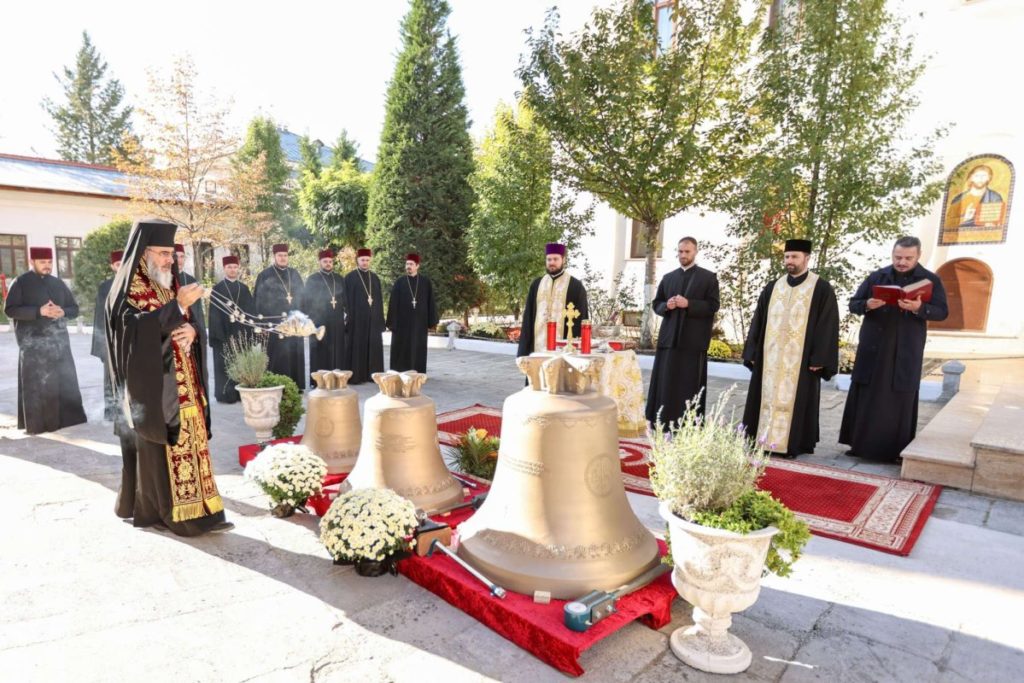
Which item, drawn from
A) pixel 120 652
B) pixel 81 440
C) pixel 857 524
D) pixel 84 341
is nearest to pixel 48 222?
pixel 84 341

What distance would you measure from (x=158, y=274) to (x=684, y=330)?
5215mm

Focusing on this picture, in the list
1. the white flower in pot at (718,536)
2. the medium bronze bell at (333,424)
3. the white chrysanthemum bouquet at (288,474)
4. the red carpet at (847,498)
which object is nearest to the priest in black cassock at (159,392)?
the white chrysanthemum bouquet at (288,474)

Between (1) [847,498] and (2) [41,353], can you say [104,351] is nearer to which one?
(2) [41,353]

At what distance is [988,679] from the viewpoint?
2639mm

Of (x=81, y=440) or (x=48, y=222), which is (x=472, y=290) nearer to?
(x=81, y=440)

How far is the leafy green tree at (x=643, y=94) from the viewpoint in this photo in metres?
11.1

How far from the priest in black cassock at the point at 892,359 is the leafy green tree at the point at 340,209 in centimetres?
1855

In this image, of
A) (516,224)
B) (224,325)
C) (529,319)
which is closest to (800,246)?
(529,319)

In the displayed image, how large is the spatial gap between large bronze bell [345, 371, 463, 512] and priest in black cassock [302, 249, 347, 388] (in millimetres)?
6095

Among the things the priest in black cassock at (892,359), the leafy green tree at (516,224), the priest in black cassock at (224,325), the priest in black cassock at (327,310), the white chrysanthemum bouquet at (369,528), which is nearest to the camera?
the white chrysanthemum bouquet at (369,528)

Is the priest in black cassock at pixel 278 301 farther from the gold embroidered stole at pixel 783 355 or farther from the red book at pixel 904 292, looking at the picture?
the red book at pixel 904 292

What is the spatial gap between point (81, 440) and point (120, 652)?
468 centimetres

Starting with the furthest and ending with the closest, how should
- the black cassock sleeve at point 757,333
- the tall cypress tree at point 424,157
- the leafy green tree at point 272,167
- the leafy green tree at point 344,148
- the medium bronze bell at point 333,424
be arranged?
the leafy green tree at point 344,148 → the leafy green tree at point 272,167 → the tall cypress tree at point 424,157 → the black cassock sleeve at point 757,333 → the medium bronze bell at point 333,424

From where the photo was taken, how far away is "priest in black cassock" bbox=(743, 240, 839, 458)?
6.02 meters
